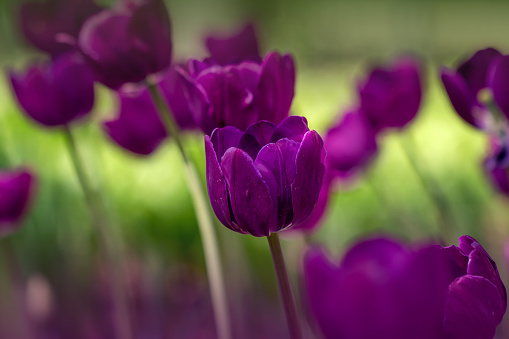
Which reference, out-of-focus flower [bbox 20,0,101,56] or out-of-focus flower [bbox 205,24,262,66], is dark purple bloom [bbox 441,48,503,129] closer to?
out-of-focus flower [bbox 205,24,262,66]

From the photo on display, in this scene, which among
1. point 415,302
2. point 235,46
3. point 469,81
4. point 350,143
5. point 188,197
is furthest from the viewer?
point 188,197

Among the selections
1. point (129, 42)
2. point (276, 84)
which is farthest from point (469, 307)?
point (129, 42)

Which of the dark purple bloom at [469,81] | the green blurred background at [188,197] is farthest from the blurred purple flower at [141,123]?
the dark purple bloom at [469,81]

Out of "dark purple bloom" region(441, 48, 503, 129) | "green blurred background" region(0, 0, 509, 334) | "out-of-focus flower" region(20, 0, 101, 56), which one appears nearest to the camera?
"dark purple bloom" region(441, 48, 503, 129)

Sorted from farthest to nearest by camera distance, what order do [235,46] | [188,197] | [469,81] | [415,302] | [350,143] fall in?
1. [188,197]
2. [350,143]
3. [235,46]
4. [469,81]
5. [415,302]

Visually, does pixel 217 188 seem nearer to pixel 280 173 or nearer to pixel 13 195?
pixel 280 173

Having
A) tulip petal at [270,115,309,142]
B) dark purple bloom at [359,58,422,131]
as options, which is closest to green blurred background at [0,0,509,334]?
dark purple bloom at [359,58,422,131]
